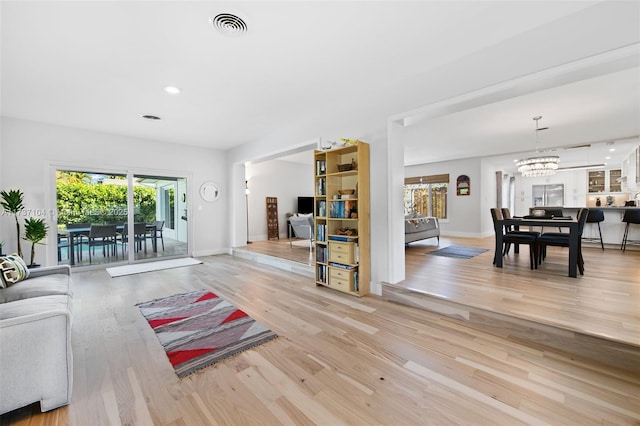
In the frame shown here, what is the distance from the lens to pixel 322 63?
287 cm

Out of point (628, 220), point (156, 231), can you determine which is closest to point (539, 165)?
point (628, 220)

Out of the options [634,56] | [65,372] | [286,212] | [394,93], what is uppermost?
[394,93]

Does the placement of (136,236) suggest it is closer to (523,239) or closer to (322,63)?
(322,63)

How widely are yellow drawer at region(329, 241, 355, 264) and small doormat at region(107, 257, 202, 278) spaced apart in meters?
3.50

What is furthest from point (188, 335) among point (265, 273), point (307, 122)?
point (307, 122)

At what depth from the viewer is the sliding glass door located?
4969mm

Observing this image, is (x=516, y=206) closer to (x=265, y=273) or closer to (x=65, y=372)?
(x=265, y=273)

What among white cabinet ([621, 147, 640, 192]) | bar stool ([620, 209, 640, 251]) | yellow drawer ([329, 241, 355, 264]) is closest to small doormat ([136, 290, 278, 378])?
yellow drawer ([329, 241, 355, 264])

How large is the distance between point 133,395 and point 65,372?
43 cm

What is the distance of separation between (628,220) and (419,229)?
399 centimetres

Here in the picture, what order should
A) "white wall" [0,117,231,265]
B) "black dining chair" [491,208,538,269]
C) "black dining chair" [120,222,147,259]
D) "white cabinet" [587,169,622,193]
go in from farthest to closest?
"white cabinet" [587,169,622,193] → "black dining chair" [120,222,147,259] → "white wall" [0,117,231,265] → "black dining chair" [491,208,538,269]

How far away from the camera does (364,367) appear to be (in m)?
1.99

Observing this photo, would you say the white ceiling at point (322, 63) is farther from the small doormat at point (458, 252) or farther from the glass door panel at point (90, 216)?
the small doormat at point (458, 252)

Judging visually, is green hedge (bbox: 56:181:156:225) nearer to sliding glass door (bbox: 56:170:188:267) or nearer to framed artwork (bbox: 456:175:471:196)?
sliding glass door (bbox: 56:170:188:267)
